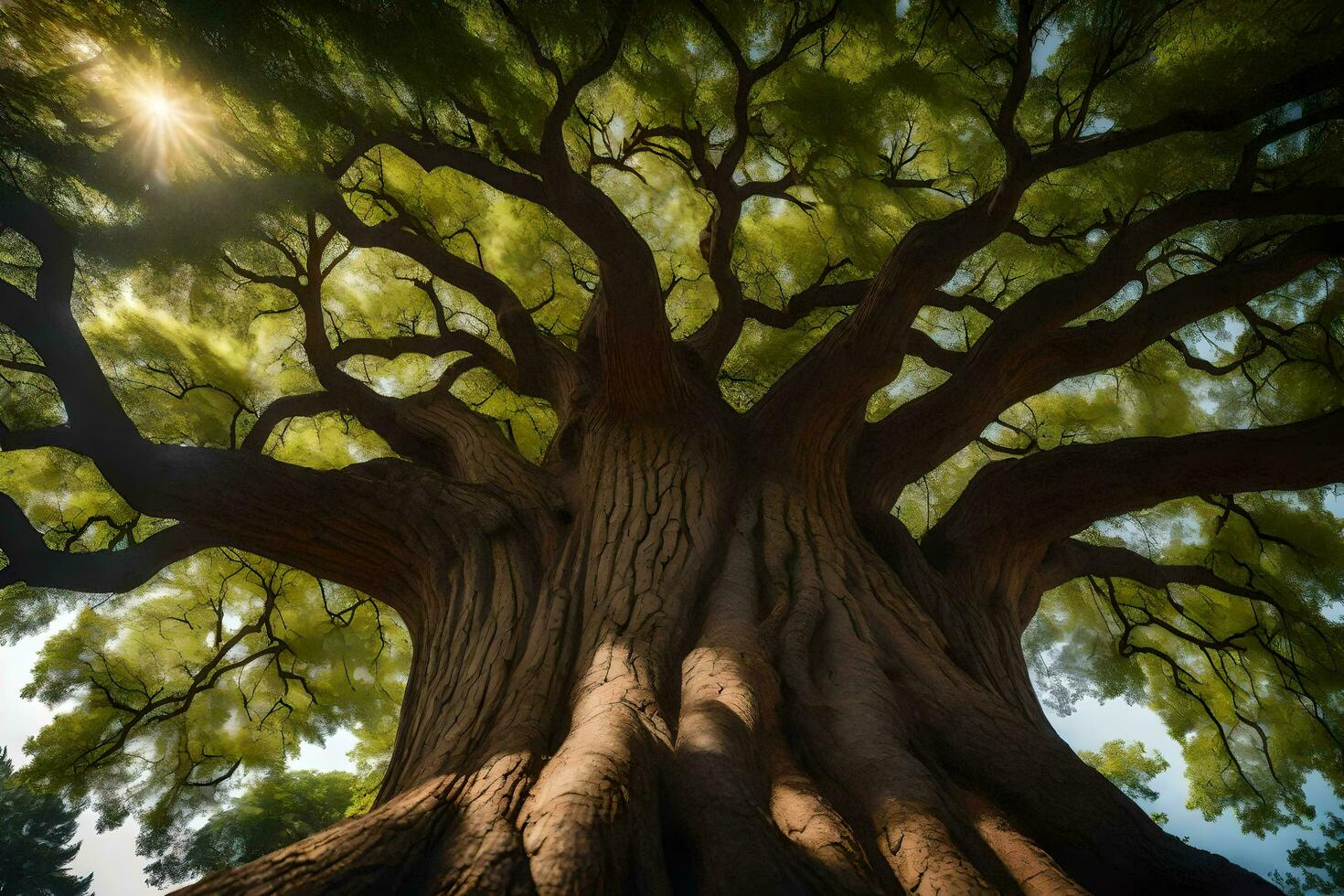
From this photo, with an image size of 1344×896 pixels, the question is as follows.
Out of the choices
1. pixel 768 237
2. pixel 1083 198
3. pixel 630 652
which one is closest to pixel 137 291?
pixel 630 652

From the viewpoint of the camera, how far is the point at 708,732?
5.25 feet

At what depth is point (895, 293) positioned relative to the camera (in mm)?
3355

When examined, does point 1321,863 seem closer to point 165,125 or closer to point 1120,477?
point 1120,477

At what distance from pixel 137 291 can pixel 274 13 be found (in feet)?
6.38

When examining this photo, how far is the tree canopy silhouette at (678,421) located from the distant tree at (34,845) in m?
8.51

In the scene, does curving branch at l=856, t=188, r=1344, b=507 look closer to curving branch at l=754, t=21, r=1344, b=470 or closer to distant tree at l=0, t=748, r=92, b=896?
curving branch at l=754, t=21, r=1344, b=470

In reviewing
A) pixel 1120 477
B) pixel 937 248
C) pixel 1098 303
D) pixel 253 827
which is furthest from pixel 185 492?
pixel 253 827

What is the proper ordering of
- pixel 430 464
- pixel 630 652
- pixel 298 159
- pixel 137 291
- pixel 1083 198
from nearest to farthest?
1. pixel 630 652
2. pixel 298 159
3. pixel 137 291
4. pixel 430 464
5. pixel 1083 198

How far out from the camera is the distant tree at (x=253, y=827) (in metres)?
6.46

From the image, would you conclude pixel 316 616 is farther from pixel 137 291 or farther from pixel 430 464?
pixel 137 291

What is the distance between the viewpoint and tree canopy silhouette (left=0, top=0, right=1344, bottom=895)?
167cm

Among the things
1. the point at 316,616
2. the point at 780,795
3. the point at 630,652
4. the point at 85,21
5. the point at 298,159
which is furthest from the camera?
the point at 316,616

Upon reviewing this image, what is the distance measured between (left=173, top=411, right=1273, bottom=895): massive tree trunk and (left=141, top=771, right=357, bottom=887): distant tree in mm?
5464

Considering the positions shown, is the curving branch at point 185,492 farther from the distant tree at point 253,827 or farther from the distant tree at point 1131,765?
the distant tree at point 1131,765
